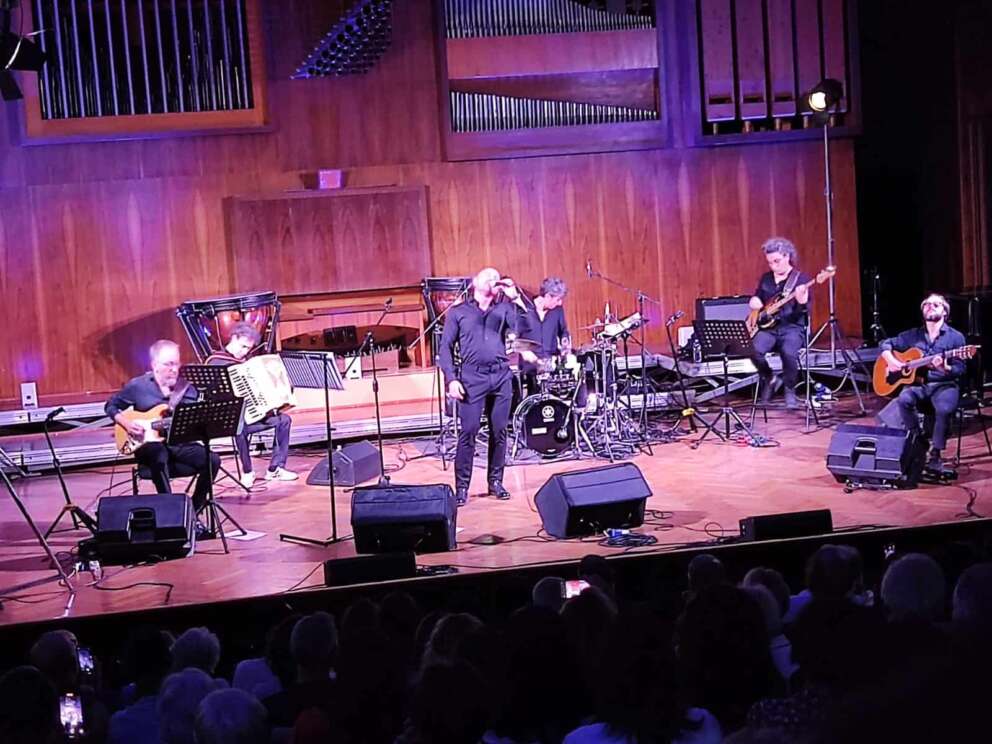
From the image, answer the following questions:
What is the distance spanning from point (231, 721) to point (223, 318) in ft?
27.3

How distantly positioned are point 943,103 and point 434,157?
16.9 feet

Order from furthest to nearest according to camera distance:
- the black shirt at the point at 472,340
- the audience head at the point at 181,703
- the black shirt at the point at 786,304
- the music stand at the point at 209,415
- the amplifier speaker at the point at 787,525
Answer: the black shirt at the point at 786,304, the black shirt at the point at 472,340, the music stand at the point at 209,415, the amplifier speaker at the point at 787,525, the audience head at the point at 181,703

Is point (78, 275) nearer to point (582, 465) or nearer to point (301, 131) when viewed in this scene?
point (301, 131)

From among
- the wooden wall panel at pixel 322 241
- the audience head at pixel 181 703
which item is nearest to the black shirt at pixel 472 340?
the wooden wall panel at pixel 322 241

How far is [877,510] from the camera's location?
720 cm

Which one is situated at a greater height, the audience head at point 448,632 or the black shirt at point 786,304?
the black shirt at point 786,304

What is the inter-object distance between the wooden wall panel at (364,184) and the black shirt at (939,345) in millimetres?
4229

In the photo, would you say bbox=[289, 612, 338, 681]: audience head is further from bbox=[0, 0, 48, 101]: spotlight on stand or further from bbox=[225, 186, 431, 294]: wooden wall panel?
bbox=[225, 186, 431, 294]: wooden wall panel

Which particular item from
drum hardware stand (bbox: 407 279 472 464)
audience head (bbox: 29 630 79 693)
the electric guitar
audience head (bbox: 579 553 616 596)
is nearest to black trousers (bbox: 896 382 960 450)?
the electric guitar

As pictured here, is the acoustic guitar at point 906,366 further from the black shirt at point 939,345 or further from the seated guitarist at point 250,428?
the seated guitarist at point 250,428

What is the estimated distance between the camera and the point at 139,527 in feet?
22.9

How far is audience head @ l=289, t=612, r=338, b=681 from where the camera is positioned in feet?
12.0

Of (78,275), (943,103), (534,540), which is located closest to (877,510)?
(534,540)

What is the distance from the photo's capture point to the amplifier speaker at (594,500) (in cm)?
688
